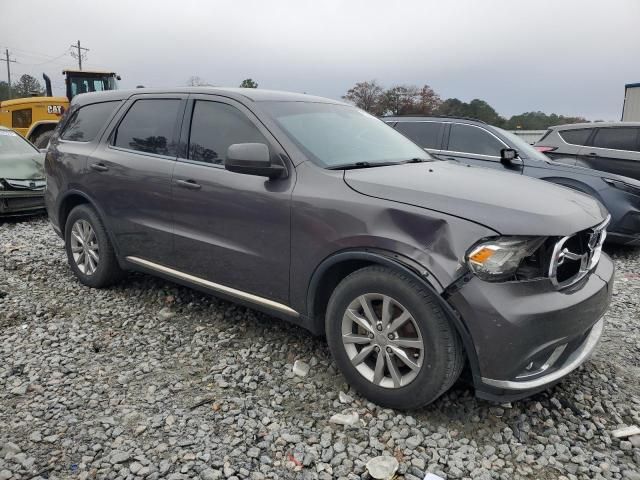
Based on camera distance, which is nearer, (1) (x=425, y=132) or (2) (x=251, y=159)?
(2) (x=251, y=159)

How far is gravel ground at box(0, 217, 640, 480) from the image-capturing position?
7.65ft

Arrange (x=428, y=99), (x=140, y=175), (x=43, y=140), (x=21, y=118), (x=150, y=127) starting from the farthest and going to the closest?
(x=428, y=99) < (x=21, y=118) < (x=43, y=140) < (x=150, y=127) < (x=140, y=175)

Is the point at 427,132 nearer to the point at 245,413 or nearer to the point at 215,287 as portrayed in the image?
the point at 215,287

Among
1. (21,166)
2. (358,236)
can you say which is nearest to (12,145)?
(21,166)

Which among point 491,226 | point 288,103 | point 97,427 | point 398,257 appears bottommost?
point 97,427

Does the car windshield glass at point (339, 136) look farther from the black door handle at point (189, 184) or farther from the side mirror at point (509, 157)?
the side mirror at point (509, 157)

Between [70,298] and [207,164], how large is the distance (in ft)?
6.45

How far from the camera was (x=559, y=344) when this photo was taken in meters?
2.38

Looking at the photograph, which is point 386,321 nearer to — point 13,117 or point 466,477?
point 466,477

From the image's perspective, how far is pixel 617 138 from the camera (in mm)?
7832

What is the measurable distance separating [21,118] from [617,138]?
45.6 ft

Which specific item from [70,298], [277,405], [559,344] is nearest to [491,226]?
[559,344]

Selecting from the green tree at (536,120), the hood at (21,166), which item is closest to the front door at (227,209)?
the hood at (21,166)

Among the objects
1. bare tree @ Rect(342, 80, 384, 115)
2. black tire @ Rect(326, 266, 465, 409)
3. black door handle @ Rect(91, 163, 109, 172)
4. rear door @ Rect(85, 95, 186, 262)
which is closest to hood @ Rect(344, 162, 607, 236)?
black tire @ Rect(326, 266, 465, 409)
